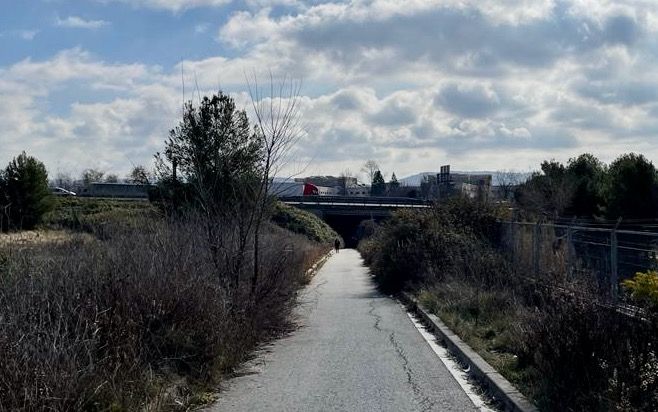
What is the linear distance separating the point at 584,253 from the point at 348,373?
253 inches

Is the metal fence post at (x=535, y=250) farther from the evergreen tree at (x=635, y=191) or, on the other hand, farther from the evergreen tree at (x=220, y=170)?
the evergreen tree at (x=635, y=191)

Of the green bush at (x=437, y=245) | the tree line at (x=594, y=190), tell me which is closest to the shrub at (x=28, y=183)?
the green bush at (x=437, y=245)

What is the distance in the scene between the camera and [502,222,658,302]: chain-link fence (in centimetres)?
1200

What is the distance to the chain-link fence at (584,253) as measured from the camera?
12.0 m

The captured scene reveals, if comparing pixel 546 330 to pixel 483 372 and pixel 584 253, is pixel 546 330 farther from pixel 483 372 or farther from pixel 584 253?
pixel 584 253

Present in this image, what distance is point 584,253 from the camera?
15.6 metres

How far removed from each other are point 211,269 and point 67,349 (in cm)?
603

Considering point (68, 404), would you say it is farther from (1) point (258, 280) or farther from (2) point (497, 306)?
(2) point (497, 306)

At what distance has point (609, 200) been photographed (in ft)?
123

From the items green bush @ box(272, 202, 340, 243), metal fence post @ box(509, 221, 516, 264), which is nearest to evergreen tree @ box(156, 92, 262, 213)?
metal fence post @ box(509, 221, 516, 264)

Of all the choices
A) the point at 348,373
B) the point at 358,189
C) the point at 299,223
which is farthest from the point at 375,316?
the point at 358,189

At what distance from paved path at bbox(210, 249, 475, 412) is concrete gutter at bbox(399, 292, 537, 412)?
1.14 ft

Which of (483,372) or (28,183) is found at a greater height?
(28,183)

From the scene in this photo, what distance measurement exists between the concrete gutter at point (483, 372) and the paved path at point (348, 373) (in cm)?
35
